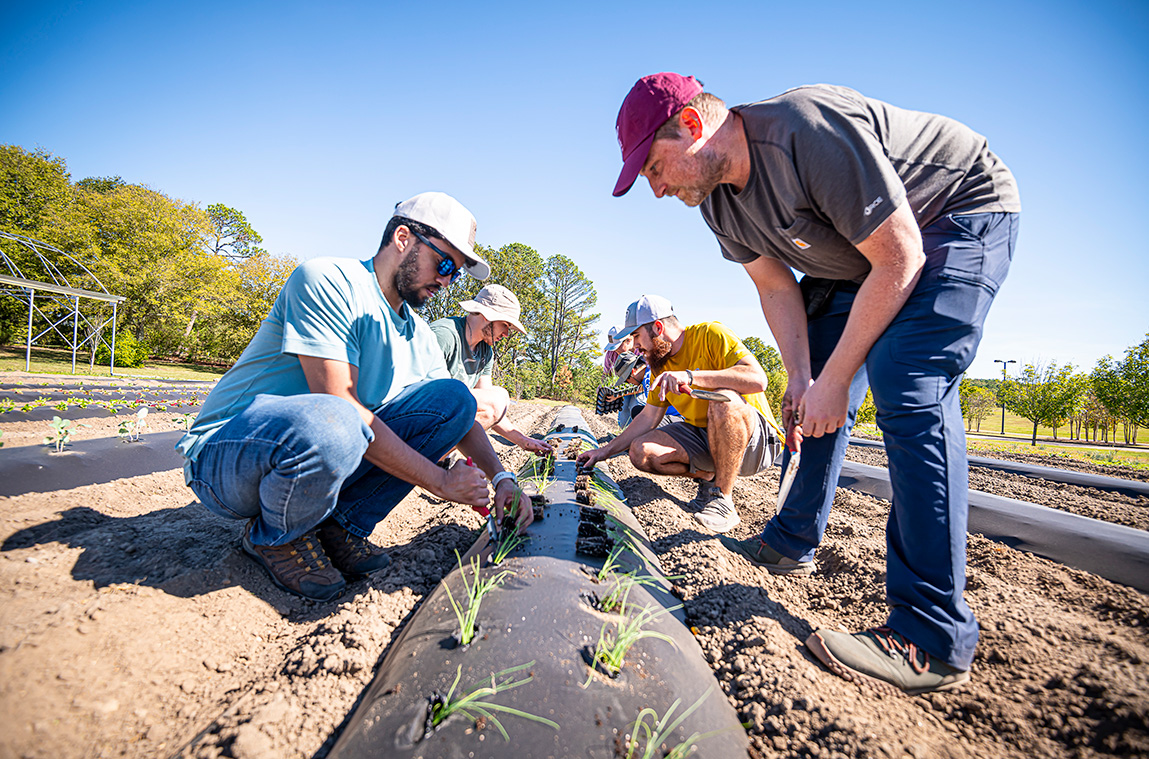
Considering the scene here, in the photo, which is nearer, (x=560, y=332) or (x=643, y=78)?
(x=643, y=78)

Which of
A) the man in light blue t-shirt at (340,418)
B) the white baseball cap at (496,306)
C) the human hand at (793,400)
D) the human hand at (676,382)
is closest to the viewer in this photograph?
the man in light blue t-shirt at (340,418)

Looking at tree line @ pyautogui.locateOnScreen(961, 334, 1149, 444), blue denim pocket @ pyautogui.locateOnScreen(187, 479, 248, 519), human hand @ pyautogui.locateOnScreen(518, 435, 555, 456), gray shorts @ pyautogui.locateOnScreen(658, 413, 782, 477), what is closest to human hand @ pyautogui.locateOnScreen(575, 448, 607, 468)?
human hand @ pyautogui.locateOnScreen(518, 435, 555, 456)

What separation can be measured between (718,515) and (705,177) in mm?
2210

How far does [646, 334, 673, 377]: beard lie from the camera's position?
355 cm

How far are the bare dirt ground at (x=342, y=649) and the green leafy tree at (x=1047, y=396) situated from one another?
27.6 metres

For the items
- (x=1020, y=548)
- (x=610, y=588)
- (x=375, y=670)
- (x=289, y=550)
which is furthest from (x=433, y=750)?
(x=1020, y=548)

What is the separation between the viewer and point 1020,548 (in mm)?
2463

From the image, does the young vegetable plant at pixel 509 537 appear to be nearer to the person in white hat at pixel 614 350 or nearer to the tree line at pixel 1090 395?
the person in white hat at pixel 614 350

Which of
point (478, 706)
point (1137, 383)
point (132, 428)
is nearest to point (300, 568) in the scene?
point (478, 706)

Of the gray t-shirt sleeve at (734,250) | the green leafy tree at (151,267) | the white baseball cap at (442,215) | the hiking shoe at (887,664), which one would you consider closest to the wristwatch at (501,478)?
the white baseball cap at (442,215)

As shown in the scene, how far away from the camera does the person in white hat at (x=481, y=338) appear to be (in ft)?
11.8

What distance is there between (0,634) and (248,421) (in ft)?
2.43

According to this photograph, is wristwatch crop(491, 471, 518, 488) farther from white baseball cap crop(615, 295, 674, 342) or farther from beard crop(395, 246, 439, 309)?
white baseball cap crop(615, 295, 674, 342)

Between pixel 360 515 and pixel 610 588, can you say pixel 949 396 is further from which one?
pixel 360 515
